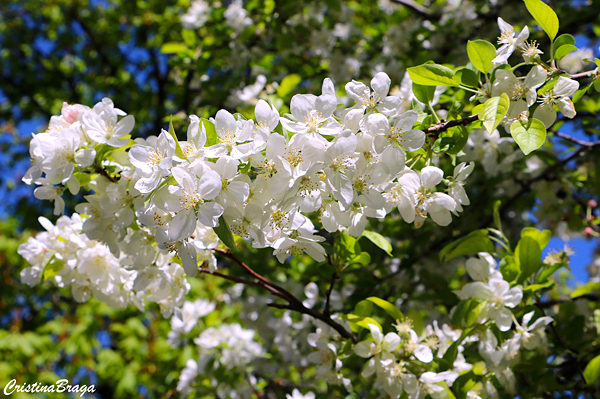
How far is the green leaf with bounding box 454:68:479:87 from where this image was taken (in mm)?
1271

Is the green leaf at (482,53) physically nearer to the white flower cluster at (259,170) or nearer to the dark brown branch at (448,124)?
the dark brown branch at (448,124)

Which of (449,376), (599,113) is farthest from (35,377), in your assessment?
(599,113)

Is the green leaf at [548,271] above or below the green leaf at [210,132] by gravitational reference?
below

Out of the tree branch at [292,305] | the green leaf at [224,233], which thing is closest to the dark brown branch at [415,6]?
the tree branch at [292,305]

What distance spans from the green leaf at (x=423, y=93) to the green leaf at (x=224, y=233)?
69 centimetres

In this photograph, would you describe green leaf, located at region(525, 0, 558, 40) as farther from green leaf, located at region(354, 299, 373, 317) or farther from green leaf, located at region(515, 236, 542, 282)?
green leaf, located at region(354, 299, 373, 317)

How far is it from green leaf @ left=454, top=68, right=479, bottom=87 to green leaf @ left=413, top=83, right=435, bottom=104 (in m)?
0.11

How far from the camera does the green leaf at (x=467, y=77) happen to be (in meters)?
1.27

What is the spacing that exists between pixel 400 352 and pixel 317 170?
0.84 meters

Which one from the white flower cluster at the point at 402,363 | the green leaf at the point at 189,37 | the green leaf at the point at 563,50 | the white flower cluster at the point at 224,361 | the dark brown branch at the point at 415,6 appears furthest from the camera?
the green leaf at the point at 189,37

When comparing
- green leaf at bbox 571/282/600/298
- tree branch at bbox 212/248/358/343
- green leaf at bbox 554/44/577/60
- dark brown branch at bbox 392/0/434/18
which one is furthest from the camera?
dark brown branch at bbox 392/0/434/18

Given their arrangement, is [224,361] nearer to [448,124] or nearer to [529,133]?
[448,124]

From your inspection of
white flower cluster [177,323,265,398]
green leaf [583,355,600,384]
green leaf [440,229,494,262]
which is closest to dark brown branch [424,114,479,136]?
green leaf [440,229,494,262]

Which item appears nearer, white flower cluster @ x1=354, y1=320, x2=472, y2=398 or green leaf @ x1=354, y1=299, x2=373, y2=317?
white flower cluster @ x1=354, y1=320, x2=472, y2=398
